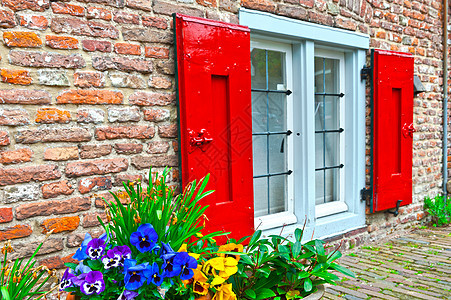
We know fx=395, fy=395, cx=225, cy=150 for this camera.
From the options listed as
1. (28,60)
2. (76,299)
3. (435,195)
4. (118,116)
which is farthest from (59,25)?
(435,195)

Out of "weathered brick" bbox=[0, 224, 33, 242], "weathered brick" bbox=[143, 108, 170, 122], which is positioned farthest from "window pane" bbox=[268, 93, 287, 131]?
"weathered brick" bbox=[0, 224, 33, 242]

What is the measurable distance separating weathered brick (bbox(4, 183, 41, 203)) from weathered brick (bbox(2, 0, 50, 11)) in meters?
1.03

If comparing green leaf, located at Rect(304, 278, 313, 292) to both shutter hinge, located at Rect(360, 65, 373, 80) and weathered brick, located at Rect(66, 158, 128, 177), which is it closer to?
weathered brick, located at Rect(66, 158, 128, 177)

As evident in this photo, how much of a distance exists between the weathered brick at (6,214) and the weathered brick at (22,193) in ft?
0.15

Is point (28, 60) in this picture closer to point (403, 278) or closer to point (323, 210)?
point (323, 210)

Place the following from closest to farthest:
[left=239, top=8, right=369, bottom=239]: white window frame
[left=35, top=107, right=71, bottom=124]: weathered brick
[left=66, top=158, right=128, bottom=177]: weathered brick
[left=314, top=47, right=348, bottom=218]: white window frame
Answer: [left=35, top=107, right=71, bottom=124]: weathered brick < [left=66, top=158, right=128, bottom=177]: weathered brick < [left=239, top=8, right=369, bottom=239]: white window frame < [left=314, top=47, right=348, bottom=218]: white window frame

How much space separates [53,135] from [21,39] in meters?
0.58

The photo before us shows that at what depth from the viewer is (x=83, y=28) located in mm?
2512

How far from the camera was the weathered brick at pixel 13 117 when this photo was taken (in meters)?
2.24

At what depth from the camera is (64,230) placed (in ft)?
8.06

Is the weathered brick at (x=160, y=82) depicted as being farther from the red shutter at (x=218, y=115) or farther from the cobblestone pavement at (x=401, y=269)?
the cobblestone pavement at (x=401, y=269)

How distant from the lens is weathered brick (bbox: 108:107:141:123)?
265 cm

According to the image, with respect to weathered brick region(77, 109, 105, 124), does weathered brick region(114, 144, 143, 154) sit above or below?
below

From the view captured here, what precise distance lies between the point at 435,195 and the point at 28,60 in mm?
5430
